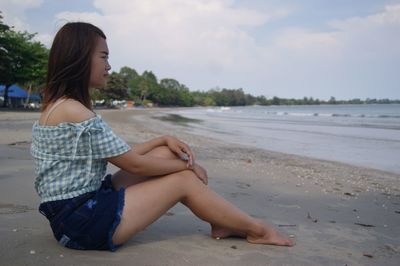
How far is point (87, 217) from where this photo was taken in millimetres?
2205

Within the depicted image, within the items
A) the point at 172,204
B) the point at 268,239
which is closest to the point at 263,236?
the point at 268,239

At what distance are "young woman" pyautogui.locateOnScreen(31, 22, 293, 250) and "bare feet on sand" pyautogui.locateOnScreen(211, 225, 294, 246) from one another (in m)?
0.48

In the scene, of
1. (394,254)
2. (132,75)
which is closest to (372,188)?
(394,254)

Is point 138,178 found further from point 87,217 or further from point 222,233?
point 222,233

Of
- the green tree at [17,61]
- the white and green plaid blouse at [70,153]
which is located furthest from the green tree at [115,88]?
the white and green plaid blouse at [70,153]

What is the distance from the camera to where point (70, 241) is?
2305mm

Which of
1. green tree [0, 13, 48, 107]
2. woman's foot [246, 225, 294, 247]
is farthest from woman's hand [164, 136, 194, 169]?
green tree [0, 13, 48, 107]

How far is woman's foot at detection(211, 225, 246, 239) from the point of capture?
271 cm

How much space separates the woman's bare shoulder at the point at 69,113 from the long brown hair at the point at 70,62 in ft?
0.26

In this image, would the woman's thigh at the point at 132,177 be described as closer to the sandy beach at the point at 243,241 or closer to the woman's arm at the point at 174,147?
the woman's arm at the point at 174,147

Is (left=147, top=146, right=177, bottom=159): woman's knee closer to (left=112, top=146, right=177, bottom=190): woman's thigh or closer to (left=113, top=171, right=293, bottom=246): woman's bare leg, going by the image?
(left=112, top=146, right=177, bottom=190): woman's thigh

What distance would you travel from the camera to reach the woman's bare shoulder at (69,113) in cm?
214

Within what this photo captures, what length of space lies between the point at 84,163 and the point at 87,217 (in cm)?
29

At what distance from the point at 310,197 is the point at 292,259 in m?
2.43
